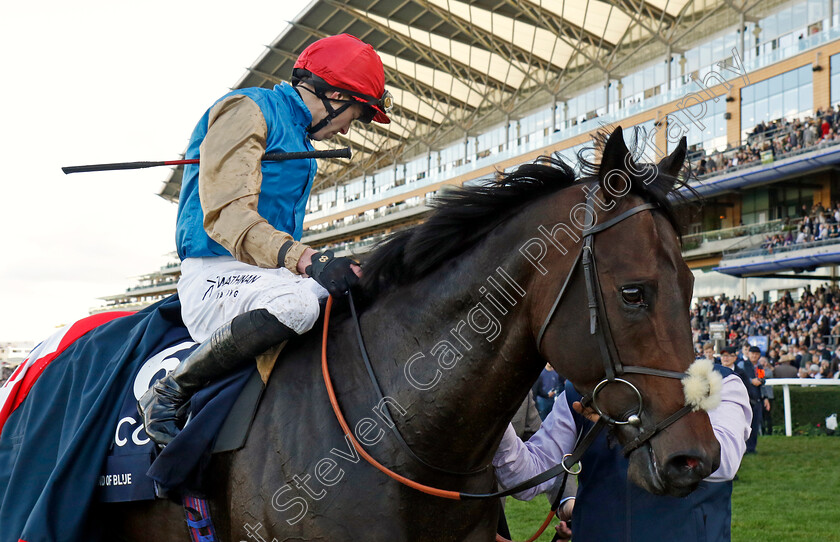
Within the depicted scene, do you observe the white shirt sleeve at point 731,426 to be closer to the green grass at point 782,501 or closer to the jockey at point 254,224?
the jockey at point 254,224

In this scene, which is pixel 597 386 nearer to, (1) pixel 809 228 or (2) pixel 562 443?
(2) pixel 562 443

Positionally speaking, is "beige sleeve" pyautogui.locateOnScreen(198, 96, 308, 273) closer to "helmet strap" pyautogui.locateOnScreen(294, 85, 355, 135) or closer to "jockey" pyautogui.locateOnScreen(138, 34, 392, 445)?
"jockey" pyautogui.locateOnScreen(138, 34, 392, 445)

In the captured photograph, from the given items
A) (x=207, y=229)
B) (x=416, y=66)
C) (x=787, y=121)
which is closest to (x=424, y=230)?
(x=207, y=229)

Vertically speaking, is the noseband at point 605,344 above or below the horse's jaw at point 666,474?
above

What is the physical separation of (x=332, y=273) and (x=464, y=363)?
0.45 meters

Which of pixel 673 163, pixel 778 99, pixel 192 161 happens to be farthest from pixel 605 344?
pixel 778 99

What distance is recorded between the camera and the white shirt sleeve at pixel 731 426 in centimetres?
225

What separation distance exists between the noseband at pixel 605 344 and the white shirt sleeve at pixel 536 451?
515mm

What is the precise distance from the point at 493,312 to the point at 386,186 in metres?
42.6

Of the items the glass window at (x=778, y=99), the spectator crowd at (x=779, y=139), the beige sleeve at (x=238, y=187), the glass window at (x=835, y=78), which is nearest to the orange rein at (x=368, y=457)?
the beige sleeve at (x=238, y=187)

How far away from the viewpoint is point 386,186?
4425 cm

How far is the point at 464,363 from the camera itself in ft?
6.53

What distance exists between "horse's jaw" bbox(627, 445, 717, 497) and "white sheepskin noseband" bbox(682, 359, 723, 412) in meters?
0.13

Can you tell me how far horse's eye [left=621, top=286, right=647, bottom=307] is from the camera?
1749 mm
